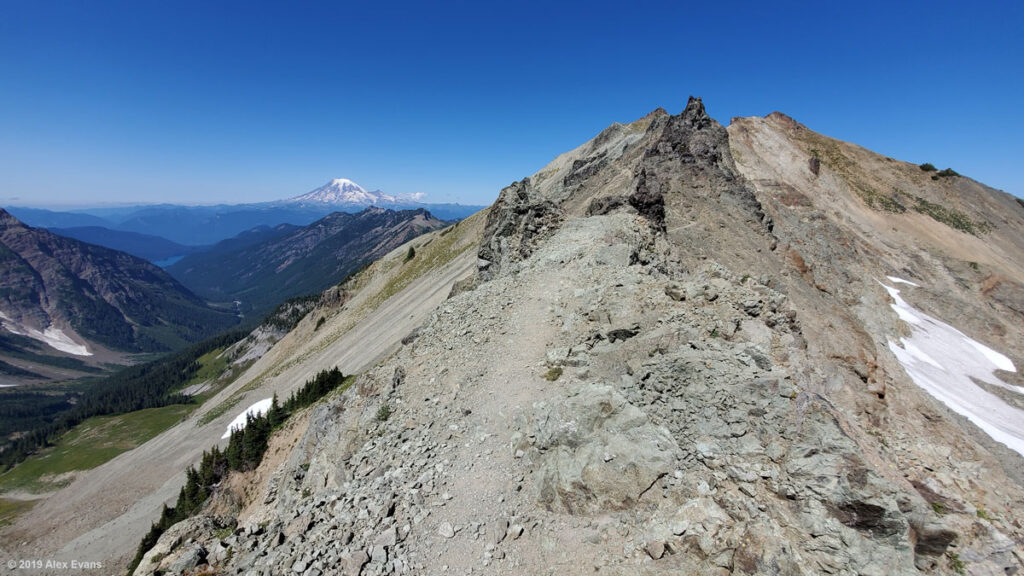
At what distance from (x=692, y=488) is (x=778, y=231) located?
40.5 metres

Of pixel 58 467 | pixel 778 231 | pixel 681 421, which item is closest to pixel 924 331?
pixel 778 231

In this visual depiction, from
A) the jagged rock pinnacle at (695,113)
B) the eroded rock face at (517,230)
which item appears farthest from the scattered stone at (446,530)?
the jagged rock pinnacle at (695,113)

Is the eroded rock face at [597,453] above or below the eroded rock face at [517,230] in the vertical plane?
below

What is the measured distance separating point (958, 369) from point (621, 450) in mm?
48086

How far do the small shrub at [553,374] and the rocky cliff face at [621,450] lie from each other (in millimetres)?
50

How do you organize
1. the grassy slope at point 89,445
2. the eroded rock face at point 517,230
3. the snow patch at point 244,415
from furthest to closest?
the grassy slope at point 89,445, the snow patch at point 244,415, the eroded rock face at point 517,230

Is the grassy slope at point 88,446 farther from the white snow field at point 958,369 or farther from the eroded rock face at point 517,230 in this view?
the white snow field at point 958,369

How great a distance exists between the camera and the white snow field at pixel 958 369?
3153 centimetres

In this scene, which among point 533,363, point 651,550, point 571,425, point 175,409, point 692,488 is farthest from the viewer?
point 175,409

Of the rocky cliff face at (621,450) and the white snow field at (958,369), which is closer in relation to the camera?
the rocky cliff face at (621,450)

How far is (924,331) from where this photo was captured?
Answer: 41344 millimetres

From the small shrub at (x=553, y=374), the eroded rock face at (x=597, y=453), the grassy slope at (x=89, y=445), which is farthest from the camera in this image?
the grassy slope at (x=89, y=445)

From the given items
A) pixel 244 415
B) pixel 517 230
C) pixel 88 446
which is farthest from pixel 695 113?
pixel 88 446

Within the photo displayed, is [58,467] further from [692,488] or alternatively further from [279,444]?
[692,488]
